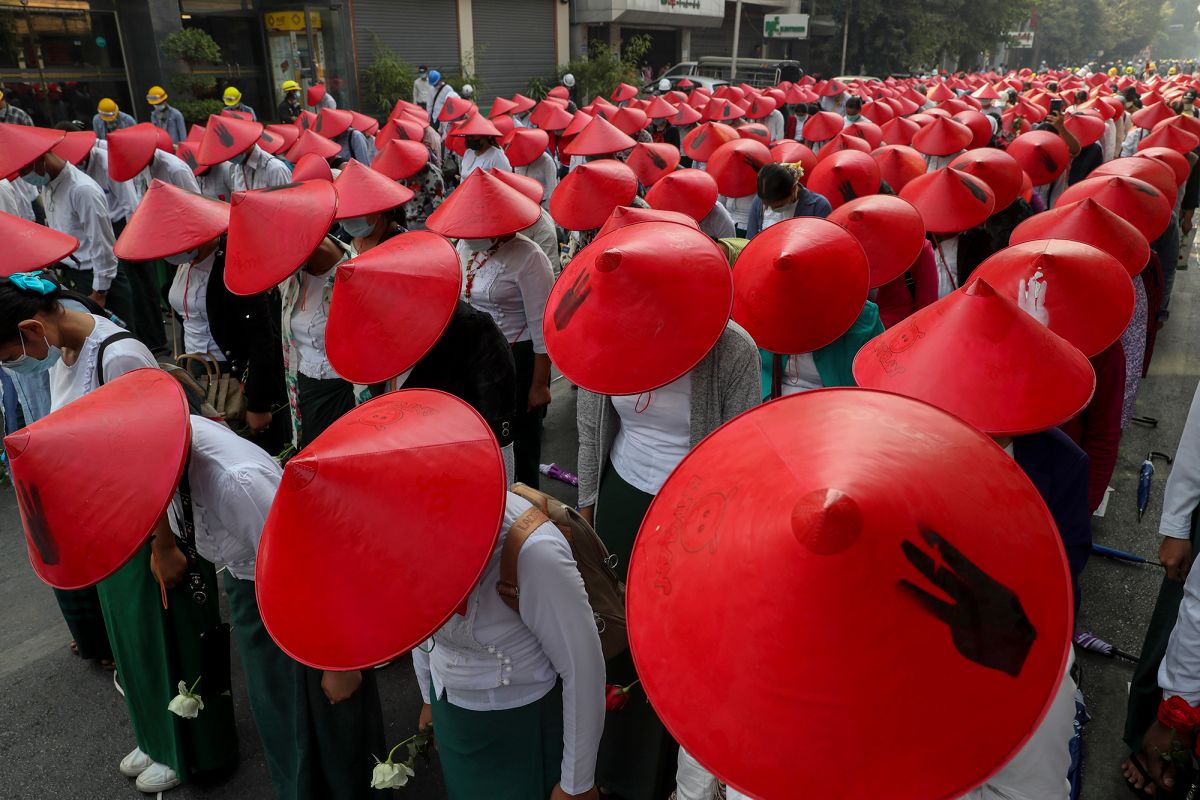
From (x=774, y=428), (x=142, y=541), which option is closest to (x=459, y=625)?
(x=142, y=541)

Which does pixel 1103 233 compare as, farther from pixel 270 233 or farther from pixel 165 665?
pixel 165 665

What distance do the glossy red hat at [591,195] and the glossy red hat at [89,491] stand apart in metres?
3.14

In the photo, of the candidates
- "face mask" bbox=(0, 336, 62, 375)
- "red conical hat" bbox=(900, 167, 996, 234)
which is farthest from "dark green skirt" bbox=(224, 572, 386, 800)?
"red conical hat" bbox=(900, 167, 996, 234)

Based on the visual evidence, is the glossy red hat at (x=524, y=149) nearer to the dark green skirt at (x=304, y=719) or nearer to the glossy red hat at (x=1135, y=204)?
the glossy red hat at (x=1135, y=204)

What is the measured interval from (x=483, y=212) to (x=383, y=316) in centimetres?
122

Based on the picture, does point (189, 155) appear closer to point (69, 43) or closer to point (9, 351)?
point (9, 351)

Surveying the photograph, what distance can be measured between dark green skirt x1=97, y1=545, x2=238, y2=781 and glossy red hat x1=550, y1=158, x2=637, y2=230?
2779 millimetres

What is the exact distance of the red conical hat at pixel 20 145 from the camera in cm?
547

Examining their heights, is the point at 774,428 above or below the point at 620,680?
above

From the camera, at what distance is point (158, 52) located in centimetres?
1562

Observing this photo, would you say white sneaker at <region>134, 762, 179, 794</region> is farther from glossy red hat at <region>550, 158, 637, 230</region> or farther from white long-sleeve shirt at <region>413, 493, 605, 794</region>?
glossy red hat at <region>550, 158, 637, 230</region>

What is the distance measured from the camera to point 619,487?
117 inches

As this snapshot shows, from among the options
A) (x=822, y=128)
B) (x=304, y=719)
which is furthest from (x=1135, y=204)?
(x=822, y=128)

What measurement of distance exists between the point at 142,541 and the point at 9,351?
4.58 feet
